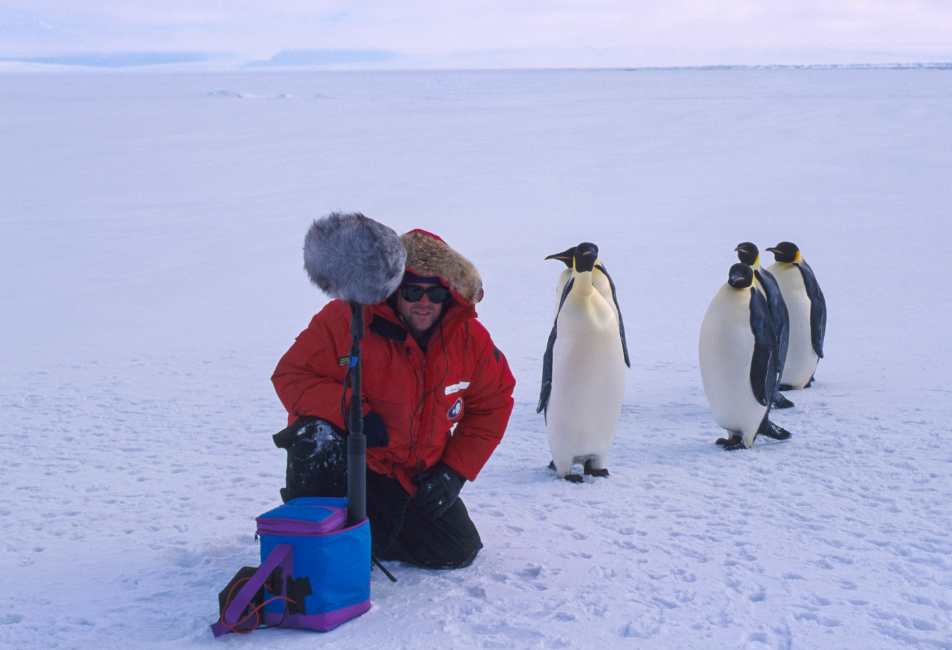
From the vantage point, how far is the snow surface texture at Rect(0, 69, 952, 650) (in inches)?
82.9

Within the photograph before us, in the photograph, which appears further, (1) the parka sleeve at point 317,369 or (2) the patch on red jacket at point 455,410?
(2) the patch on red jacket at point 455,410

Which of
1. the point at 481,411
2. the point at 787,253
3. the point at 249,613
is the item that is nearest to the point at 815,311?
the point at 787,253

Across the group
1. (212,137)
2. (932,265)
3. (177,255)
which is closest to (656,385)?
(932,265)

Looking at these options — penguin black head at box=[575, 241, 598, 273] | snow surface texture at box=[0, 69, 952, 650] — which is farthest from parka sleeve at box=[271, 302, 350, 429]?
penguin black head at box=[575, 241, 598, 273]

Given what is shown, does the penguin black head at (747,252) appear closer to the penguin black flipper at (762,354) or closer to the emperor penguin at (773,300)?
the emperor penguin at (773,300)

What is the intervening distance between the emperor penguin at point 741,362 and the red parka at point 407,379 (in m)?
1.71

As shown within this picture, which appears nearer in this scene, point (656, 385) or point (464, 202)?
point (656, 385)

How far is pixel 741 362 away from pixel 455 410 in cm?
185

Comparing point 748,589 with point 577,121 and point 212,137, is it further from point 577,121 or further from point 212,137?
point 577,121

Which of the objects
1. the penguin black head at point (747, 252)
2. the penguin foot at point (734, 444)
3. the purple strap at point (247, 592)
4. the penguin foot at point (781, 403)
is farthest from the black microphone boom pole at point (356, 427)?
the penguin foot at point (781, 403)

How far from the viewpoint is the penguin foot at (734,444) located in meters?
3.62

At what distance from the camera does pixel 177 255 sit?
8.91 meters

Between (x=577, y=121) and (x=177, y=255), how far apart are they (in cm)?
1670

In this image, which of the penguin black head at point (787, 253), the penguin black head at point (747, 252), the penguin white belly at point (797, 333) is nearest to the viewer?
the penguin black head at point (747, 252)
